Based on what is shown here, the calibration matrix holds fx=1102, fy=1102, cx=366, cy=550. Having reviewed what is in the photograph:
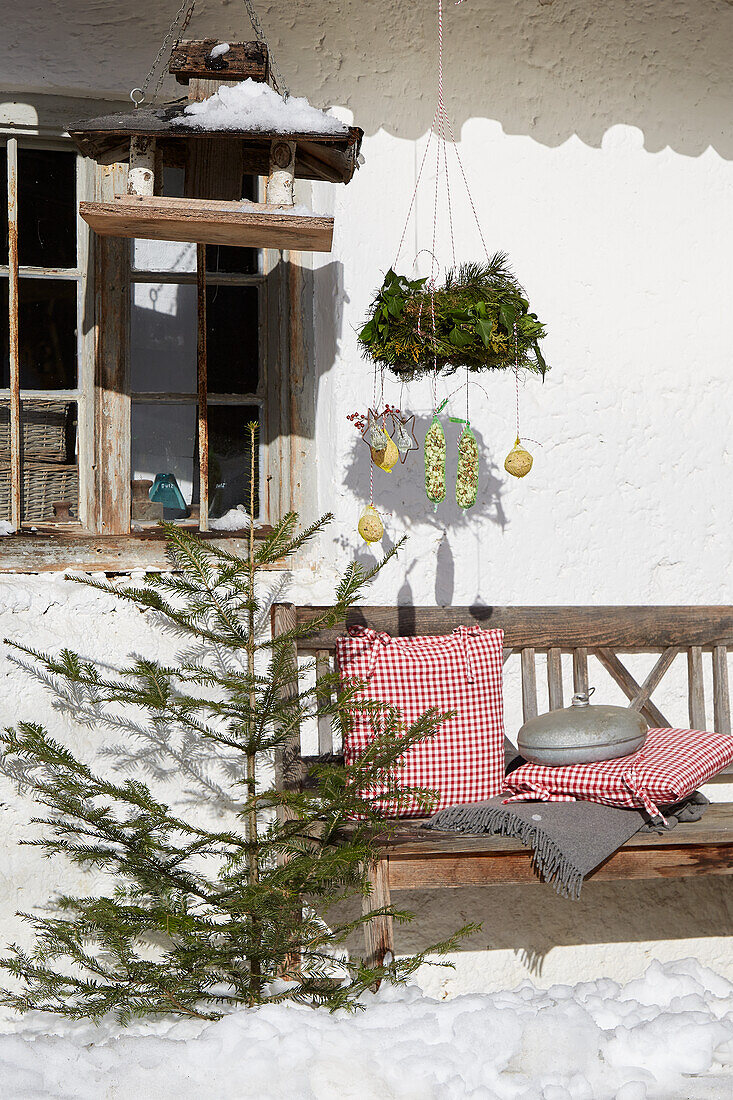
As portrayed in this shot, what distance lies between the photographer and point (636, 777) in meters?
2.67

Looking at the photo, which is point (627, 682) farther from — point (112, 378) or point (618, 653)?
point (112, 378)

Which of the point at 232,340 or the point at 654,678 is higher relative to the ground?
the point at 232,340

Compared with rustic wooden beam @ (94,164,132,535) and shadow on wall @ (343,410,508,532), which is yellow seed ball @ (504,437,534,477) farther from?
rustic wooden beam @ (94,164,132,535)

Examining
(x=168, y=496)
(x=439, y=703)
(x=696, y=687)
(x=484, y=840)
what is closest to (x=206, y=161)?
(x=168, y=496)

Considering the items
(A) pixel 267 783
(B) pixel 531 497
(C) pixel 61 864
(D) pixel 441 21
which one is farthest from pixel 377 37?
(C) pixel 61 864

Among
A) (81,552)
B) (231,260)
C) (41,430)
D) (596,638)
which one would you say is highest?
(231,260)

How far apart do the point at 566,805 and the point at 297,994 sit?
2.59 feet

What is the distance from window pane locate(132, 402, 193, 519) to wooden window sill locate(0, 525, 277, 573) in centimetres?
15

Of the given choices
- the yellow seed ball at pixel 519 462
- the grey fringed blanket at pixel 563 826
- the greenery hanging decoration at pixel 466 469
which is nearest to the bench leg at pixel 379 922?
the grey fringed blanket at pixel 563 826

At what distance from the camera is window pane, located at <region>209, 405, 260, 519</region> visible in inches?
129

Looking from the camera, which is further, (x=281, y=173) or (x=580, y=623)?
(x=580, y=623)

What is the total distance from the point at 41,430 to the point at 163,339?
45cm

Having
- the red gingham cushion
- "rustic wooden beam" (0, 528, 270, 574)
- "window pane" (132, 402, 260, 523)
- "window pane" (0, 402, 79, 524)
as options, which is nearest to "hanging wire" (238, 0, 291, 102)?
"window pane" (132, 402, 260, 523)

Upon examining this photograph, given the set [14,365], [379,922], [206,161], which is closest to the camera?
[379,922]
